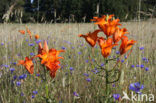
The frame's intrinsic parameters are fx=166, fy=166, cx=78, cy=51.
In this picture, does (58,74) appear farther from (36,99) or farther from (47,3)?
(47,3)

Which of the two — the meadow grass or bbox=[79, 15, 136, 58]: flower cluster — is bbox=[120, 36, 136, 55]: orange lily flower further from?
the meadow grass

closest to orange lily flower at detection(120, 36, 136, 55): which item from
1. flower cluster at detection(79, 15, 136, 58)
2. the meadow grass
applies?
flower cluster at detection(79, 15, 136, 58)

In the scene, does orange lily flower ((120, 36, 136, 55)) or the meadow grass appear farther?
the meadow grass

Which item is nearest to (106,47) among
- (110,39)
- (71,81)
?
(110,39)

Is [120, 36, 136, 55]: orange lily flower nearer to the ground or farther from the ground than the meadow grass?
farther from the ground

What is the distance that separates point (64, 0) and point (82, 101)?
22.6m

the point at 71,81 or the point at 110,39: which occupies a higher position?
the point at 110,39

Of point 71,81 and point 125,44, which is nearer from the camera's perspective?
point 125,44

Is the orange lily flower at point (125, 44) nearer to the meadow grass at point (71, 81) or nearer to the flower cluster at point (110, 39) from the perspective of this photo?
the flower cluster at point (110, 39)

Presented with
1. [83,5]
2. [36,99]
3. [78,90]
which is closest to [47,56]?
[36,99]

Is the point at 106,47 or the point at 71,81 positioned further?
the point at 71,81

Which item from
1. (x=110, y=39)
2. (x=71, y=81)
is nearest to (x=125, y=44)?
(x=110, y=39)

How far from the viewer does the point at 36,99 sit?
1410 mm

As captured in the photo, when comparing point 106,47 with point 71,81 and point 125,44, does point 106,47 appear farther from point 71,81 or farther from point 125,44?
point 71,81
